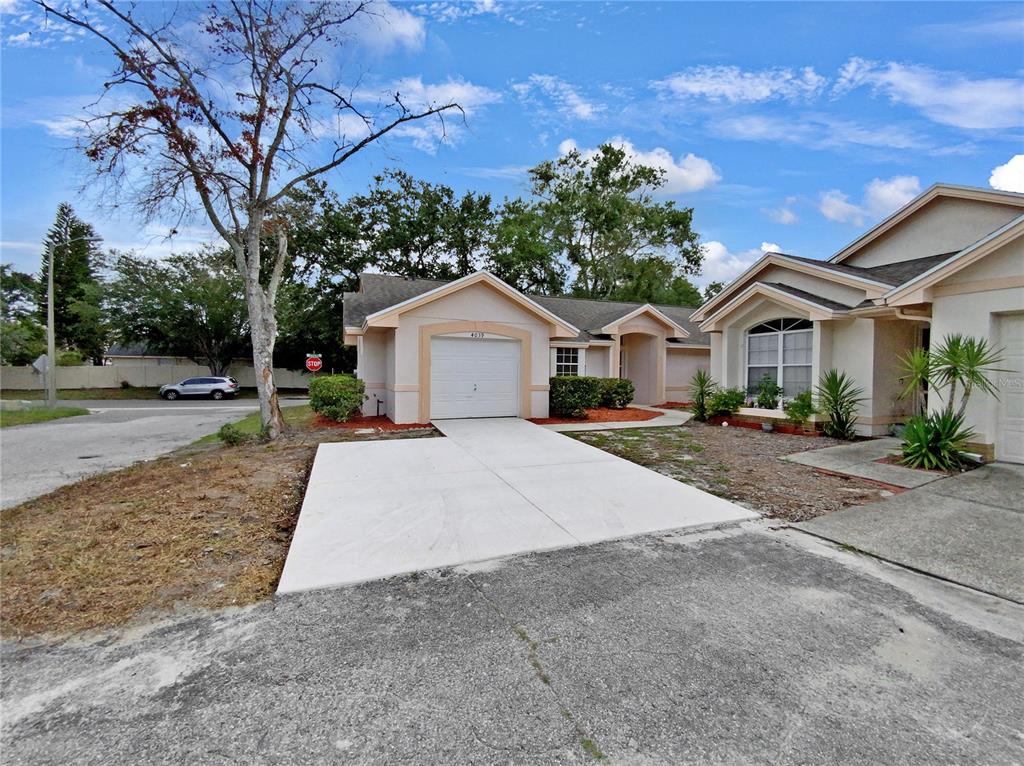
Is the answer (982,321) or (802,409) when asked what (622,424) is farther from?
(982,321)

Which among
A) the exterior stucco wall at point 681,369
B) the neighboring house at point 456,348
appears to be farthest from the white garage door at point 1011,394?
the exterior stucco wall at point 681,369

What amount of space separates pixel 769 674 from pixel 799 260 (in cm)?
1152

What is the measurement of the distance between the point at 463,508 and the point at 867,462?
6704 millimetres

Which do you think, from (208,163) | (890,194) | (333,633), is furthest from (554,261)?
(333,633)

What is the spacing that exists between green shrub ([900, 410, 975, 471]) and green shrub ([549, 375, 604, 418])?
24.6 feet

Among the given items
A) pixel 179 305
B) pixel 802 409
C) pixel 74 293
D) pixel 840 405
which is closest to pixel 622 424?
pixel 802 409

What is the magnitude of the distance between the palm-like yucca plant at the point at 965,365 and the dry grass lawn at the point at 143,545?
950 cm

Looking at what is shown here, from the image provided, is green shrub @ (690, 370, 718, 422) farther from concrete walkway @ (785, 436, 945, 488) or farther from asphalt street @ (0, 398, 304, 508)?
asphalt street @ (0, 398, 304, 508)

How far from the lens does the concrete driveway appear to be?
416 cm

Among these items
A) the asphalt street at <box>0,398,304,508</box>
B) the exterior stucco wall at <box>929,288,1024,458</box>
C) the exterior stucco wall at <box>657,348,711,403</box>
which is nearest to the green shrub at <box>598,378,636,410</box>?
the exterior stucco wall at <box>657,348,711,403</box>

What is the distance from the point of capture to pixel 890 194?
1520cm

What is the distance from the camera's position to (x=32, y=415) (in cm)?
1647

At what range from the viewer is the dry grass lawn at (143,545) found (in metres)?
3.33

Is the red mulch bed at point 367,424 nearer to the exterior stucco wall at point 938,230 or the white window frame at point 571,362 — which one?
the white window frame at point 571,362
